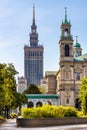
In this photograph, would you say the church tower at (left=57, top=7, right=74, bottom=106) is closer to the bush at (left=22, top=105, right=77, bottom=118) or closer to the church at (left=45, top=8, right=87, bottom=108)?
the church at (left=45, top=8, right=87, bottom=108)

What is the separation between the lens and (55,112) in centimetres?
5259

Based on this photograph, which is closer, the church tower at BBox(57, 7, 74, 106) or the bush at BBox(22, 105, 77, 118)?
the bush at BBox(22, 105, 77, 118)

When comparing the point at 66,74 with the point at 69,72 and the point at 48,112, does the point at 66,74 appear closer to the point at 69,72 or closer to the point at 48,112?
the point at 69,72

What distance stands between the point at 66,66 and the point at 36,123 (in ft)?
315

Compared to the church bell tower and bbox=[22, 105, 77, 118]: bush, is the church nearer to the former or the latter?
the church bell tower

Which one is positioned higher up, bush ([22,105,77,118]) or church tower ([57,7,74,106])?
church tower ([57,7,74,106])

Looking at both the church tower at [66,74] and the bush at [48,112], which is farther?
the church tower at [66,74]

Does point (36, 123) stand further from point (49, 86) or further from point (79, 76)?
point (49, 86)

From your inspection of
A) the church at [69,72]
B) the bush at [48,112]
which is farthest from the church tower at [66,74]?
the bush at [48,112]

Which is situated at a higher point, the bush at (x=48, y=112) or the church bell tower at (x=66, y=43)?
the church bell tower at (x=66, y=43)

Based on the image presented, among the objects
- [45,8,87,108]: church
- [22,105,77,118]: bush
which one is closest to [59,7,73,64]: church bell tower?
[45,8,87,108]: church

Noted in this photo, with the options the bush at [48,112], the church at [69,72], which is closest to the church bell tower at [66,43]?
the church at [69,72]

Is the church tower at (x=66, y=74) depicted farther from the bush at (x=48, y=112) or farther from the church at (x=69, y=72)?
the bush at (x=48, y=112)

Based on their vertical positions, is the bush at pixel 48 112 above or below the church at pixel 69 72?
below
